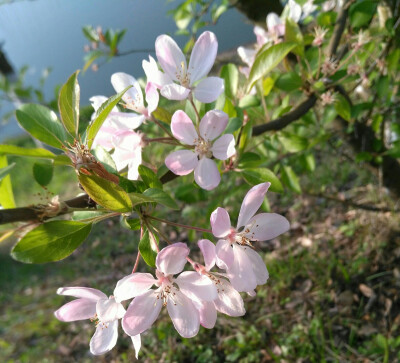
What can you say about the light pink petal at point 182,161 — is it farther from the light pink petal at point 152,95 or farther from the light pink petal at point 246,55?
the light pink petal at point 246,55

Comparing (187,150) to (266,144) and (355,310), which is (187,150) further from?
(355,310)

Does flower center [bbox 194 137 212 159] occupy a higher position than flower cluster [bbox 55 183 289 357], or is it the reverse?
flower center [bbox 194 137 212 159]

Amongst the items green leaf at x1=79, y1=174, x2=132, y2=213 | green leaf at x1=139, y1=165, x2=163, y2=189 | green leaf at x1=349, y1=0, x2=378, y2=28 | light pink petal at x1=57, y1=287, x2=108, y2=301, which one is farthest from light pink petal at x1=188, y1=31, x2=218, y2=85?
green leaf at x1=349, y1=0, x2=378, y2=28

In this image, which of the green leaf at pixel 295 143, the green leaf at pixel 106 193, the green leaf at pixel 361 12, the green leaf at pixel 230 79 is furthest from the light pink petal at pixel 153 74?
the green leaf at pixel 361 12

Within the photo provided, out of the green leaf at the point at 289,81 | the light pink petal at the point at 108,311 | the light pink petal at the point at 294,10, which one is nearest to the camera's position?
the light pink petal at the point at 108,311

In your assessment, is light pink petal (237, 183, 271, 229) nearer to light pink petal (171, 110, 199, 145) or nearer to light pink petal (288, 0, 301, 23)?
light pink petal (171, 110, 199, 145)

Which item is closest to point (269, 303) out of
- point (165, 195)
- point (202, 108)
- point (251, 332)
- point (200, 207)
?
point (251, 332)

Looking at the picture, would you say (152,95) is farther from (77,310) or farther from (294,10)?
(294,10)
